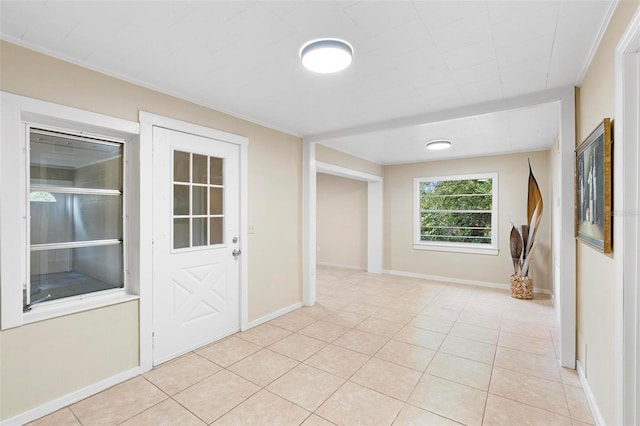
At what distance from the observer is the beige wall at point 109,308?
6.31ft

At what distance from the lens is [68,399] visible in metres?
2.12

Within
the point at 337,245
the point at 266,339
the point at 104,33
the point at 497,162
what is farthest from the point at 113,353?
the point at 497,162

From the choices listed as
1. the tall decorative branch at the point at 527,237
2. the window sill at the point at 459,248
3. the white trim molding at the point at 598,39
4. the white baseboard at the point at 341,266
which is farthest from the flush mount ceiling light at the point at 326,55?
the white baseboard at the point at 341,266

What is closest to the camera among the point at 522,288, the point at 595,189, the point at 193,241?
the point at 595,189

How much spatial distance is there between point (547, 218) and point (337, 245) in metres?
4.28

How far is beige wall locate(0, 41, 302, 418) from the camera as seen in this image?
1922mm

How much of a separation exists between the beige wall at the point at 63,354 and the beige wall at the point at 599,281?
10.9 feet

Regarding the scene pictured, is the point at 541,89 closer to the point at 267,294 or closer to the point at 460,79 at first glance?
the point at 460,79

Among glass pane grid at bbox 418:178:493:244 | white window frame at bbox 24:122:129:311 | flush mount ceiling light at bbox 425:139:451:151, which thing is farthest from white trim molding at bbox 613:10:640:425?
glass pane grid at bbox 418:178:493:244

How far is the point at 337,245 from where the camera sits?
7.40 meters

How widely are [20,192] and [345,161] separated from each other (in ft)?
14.0

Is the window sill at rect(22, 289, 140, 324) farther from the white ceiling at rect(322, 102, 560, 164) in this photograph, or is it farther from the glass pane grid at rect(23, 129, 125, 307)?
the white ceiling at rect(322, 102, 560, 164)

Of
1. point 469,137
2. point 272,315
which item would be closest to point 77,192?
point 272,315

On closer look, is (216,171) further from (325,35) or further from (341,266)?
(341,266)
